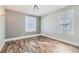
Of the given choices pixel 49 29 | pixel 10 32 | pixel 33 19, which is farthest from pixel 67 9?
pixel 10 32

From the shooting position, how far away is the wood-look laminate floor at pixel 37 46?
1.19m

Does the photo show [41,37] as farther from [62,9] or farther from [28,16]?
[62,9]

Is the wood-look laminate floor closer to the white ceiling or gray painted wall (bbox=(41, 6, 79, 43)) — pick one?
gray painted wall (bbox=(41, 6, 79, 43))

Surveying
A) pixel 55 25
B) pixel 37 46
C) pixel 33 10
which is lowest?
pixel 37 46

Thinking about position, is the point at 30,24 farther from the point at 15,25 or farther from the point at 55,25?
the point at 55,25

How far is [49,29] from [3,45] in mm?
672

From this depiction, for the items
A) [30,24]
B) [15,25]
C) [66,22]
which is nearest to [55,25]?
[66,22]

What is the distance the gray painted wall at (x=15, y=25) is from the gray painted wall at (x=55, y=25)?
104mm

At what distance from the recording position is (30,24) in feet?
4.39

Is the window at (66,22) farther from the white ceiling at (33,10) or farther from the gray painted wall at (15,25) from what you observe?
the gray painted wall at (15,25)

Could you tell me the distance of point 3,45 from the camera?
1.20 metres

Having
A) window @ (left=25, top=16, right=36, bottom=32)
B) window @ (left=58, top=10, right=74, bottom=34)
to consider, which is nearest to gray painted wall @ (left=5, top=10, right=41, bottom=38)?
window @ (left=25, top=16, right=36, bottom=32)

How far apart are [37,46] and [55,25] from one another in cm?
40

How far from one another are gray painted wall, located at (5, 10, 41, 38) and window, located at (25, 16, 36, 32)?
0.14 feet
